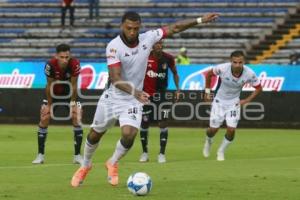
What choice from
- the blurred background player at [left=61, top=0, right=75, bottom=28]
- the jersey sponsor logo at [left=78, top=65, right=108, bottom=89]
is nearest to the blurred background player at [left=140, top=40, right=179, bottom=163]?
the jersey sponsor logo at [left=78, top=65, right=108, bottom=89]

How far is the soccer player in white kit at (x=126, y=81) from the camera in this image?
12.3 m

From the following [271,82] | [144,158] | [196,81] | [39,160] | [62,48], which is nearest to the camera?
[62,48]

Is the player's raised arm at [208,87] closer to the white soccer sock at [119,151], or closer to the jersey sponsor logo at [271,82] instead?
the white soccer sock at [119,151]

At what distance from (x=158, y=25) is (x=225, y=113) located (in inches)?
802

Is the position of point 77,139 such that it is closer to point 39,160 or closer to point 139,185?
point 39,160

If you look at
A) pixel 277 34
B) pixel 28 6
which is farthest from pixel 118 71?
pixel 28 6

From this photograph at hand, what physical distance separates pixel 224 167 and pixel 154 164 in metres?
1.52

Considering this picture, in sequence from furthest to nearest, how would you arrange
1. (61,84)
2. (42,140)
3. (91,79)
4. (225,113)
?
(91,79)
(225,113)
(42,140)
(61,84)

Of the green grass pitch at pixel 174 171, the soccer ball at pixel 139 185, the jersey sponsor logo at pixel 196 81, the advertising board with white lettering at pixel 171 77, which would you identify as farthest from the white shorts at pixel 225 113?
the jersey sponsor logo at pixel 196 81

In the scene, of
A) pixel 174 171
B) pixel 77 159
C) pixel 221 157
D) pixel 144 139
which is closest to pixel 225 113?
pixel 221 157

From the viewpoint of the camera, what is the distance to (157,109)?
18.3 meters

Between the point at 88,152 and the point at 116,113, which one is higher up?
the point at 116,113

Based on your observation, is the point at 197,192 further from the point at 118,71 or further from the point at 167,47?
the point at 167,47

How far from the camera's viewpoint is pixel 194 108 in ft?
96.1
